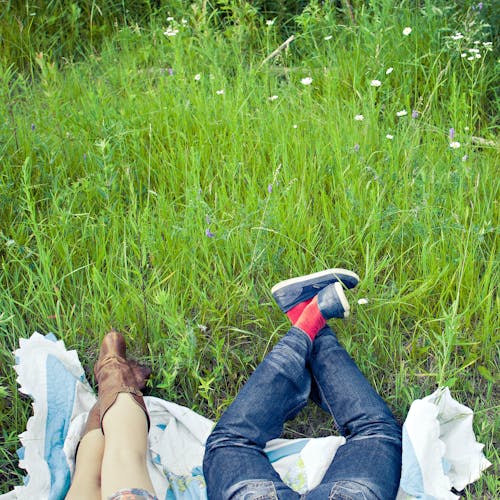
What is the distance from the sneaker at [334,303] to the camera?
2.48 meters

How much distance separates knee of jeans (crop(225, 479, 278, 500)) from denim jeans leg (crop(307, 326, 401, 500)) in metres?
0.13

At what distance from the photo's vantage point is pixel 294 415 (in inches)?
95.5

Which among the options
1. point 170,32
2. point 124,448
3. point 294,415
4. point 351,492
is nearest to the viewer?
point 351,492

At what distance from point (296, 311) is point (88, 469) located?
897 mm

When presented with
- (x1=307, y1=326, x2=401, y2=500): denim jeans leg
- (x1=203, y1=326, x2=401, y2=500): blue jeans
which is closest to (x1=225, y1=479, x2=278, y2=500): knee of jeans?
(x1=203, y1=326, x2=401, y2=500): blue jeans

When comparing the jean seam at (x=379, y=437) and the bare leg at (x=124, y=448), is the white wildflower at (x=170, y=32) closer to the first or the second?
the bare leg at (x=124, y=448)

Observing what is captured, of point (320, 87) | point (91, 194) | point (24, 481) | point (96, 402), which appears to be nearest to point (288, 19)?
point (320, 87)

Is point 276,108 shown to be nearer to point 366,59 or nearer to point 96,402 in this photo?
point 366,59

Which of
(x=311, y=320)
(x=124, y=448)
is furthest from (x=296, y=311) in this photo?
(x=124, y=448)

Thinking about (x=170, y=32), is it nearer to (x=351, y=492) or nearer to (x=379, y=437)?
(x=379, y=437)

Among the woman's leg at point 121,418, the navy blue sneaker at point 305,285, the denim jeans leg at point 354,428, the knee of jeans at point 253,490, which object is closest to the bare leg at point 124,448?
the woman's leg at point 121,418

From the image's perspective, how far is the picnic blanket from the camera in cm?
218

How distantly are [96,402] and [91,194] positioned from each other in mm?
956

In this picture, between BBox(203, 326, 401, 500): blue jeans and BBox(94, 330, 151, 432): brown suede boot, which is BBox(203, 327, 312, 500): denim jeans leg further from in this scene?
BBox(94, 330, 151, 432): brown suede boot
